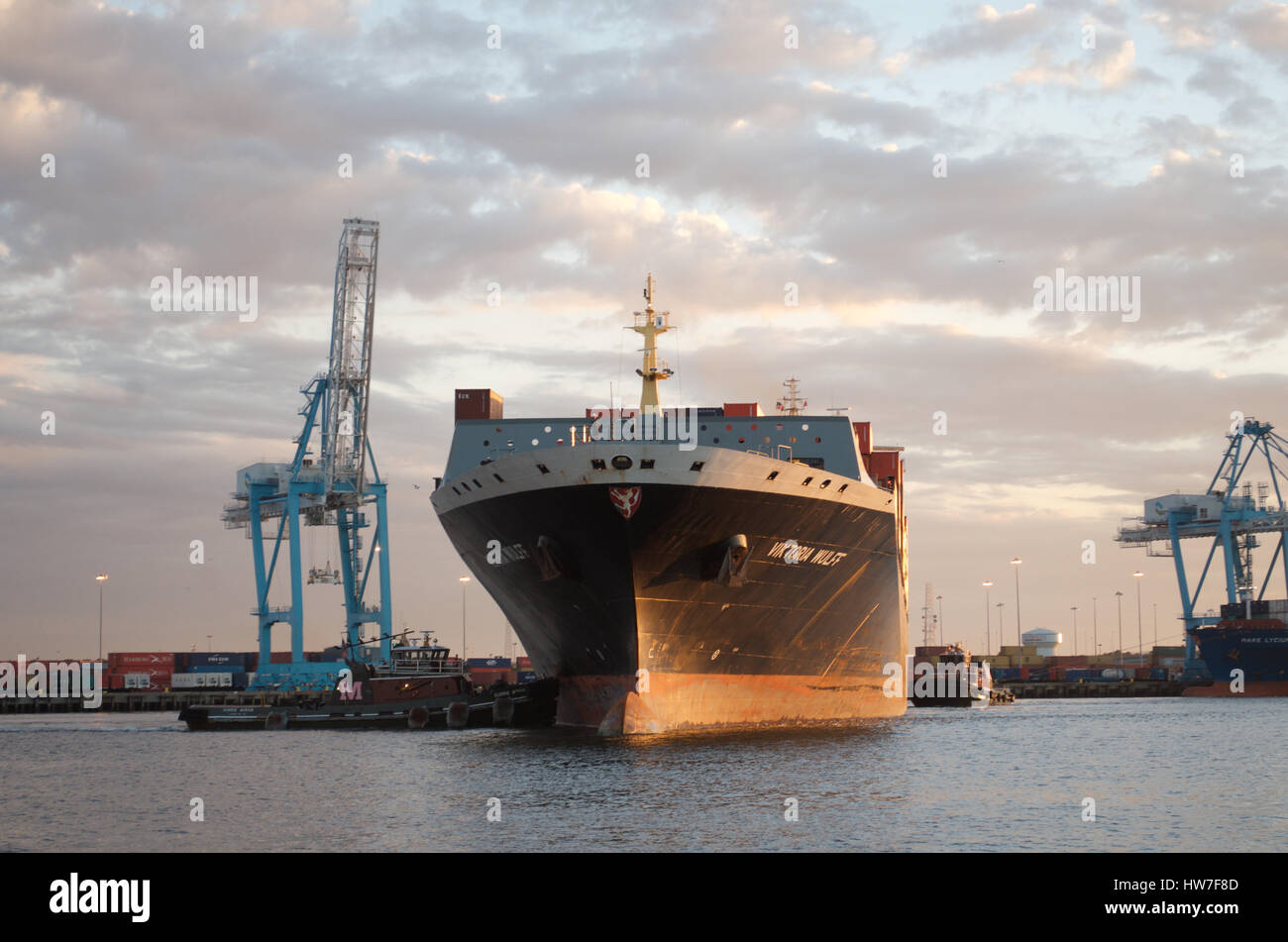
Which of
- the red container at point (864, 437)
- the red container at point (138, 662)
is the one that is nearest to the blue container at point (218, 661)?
the red container at point (138, 662)

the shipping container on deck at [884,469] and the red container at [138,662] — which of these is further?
the red container at [138,662]

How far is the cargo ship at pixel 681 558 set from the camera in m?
30.9

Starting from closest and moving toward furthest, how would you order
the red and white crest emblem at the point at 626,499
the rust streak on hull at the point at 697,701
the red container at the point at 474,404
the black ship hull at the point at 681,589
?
the red and white crest emblem at the point at 626,499 < the black ship hull at the point at 681,589 < the rust streak on hull at the point at 697,701 < the red container at the point at 474,404

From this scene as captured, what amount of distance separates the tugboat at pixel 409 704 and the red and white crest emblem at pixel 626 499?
54.9ft

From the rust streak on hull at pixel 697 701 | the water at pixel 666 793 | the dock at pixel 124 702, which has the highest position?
the rust streak on hull at pixel 697 701

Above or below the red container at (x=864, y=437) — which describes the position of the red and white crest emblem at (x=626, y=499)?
below

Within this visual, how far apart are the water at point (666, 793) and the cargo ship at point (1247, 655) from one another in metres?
52.4

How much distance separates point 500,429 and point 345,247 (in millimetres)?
40443

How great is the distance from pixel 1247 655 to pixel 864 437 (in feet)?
188

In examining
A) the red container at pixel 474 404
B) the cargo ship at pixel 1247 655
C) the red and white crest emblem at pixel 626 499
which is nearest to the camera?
the red and white crest emblem at pixel 626 499

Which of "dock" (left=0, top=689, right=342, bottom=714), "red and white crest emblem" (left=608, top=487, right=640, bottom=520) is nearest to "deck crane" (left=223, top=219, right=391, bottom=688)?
"dock" (left=0, top=689, right=342, bottom=714)

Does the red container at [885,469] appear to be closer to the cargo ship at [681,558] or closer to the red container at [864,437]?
the red container at [864,437]
